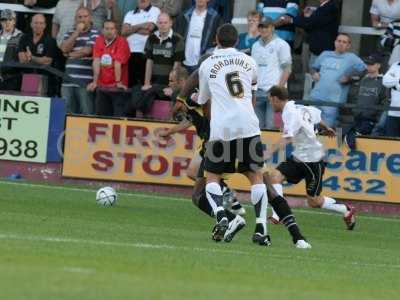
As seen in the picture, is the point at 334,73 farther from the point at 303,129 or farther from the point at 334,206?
the point at 303,129

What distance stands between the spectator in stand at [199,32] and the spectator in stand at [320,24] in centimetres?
112

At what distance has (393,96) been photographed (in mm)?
22094

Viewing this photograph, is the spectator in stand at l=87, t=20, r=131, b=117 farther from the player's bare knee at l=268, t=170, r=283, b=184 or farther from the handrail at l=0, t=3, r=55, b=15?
the player's bare knee at l=268, t=170, r=283, b=184

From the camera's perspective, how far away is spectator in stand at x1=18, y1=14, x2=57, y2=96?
80.0ft

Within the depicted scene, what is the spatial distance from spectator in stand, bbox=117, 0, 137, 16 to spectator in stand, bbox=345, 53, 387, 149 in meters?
4.57

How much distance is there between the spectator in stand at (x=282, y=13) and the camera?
23.2 meters

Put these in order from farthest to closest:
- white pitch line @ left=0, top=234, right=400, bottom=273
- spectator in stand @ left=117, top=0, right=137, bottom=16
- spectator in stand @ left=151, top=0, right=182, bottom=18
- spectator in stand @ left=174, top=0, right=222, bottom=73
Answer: spectator in stand @ left=117, top=0, right=137, bottom=16 < spectator in stand @ left=151, top=0, right=182, bottom=18 < spectator in stand @ left=174, top=0, right=222, bottom=73 < white pitch line @ left=0, top=234, right=400, bottom=273

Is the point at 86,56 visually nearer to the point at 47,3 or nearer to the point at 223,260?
the point at 47,3

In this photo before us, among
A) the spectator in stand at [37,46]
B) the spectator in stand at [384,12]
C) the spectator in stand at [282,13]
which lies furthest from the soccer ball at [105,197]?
the spectator in stand at [384,12]

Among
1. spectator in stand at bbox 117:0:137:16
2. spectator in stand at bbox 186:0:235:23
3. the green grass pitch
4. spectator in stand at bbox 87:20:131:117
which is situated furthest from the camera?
spectator in stand at bbox 117:0:137:16

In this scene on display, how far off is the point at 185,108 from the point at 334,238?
2.43 m

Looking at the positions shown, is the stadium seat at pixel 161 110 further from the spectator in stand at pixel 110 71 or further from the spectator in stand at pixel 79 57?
the spectator in stand at pixel 79 57

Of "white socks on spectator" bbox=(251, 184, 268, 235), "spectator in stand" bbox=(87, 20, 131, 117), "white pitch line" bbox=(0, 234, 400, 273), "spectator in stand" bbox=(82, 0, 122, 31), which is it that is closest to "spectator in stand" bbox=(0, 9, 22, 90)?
"spectator in stand" bbox=(82, 0, 122, 31)

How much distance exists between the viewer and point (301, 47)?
24.4 meters
